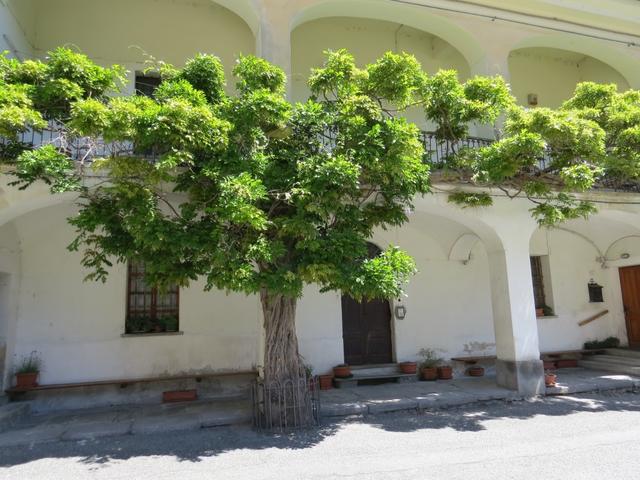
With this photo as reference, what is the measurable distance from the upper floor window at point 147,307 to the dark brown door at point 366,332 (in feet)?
11.9

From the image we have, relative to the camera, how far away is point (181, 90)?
236 inches

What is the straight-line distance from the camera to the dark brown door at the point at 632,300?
40.1ft

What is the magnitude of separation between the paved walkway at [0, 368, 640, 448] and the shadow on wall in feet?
0.75

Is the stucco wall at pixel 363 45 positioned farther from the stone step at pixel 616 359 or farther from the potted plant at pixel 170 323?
the stone step at pixel 616 359

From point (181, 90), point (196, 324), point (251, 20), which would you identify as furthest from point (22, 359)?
point (251, 20)

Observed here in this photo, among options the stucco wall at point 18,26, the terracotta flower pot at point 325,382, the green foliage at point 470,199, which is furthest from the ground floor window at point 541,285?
the stucco wall at point 18,26

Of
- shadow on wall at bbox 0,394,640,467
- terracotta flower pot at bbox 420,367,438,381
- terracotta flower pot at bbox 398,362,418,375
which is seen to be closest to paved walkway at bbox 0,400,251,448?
shadow on wall at bbox 0,394,640,467

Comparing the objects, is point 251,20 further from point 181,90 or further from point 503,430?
point 503,430

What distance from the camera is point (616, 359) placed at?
11039mm

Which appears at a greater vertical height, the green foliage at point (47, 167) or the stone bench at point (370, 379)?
the green foliage at point (47, 167)

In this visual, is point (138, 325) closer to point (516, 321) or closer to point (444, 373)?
point (444, 373)

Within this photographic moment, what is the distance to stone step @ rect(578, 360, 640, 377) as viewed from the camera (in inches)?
397

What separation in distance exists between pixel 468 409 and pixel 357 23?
8.61m

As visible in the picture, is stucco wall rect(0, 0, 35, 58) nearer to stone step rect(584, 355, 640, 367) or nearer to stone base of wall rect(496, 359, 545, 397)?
stone base of wall rect(496, 359, 545, 397)
